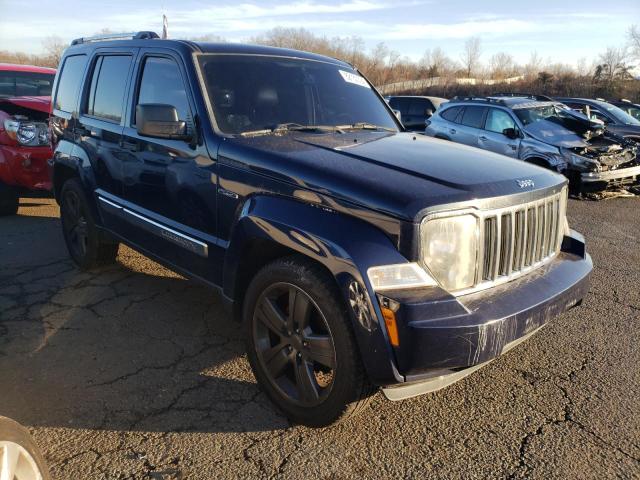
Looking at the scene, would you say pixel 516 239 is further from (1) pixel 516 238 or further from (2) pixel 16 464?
(2) pixel 16 464

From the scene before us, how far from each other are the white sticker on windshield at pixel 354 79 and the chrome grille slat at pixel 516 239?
1906 mm

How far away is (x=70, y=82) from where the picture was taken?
491 cm

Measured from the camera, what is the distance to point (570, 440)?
8.64 feet

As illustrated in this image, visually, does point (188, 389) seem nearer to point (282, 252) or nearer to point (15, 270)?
point (282, 252)

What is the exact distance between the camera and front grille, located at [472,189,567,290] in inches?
97.7

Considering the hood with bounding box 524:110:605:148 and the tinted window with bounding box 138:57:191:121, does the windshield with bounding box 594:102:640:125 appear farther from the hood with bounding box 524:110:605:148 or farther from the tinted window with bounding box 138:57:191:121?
the tinted window with bounding box 138:57:191:121

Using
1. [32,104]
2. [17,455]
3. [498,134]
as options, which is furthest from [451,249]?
[498,134]

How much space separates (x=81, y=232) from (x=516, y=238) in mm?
3899

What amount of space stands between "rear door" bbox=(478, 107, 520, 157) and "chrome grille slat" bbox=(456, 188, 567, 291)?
6785 millimetres

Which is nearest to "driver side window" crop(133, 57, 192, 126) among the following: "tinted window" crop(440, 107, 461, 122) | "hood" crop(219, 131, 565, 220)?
"hood" crop(219, 131, 565, 220)

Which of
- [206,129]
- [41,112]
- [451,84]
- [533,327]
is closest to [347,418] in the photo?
[533,327]

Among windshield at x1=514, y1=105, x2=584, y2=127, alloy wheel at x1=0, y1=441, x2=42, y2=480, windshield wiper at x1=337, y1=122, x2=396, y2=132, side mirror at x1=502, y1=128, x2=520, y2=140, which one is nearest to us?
alloy wheel at x1=0, y1=441, x2=42, y2=480

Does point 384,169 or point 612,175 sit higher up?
point 384,169

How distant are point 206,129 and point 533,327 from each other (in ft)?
6.95
